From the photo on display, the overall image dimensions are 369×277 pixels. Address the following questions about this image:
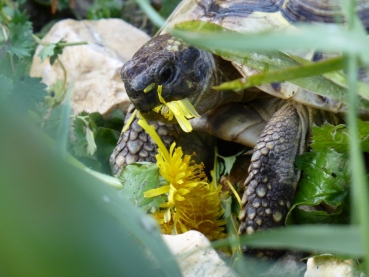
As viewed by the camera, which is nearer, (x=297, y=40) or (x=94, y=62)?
(x=297, y=40)

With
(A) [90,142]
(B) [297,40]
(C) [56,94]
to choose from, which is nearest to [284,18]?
(A) [90,142]

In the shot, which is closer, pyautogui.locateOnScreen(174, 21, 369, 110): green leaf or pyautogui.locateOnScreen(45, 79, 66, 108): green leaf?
pyautogui.locateOnScreen(174, 21, 369, 110): green leaf

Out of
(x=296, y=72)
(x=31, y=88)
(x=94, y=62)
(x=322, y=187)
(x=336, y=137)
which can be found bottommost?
(x=94, y=62)

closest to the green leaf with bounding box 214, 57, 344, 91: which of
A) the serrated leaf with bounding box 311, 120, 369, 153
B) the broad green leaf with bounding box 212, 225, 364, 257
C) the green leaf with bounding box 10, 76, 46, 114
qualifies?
the broad green leaf with bounding box 212, 225, 364, 257

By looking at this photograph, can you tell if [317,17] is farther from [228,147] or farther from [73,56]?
[73,56]

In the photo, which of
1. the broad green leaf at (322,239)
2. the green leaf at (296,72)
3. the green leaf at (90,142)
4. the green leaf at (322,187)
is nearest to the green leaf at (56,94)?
the green leaf at (90,142)

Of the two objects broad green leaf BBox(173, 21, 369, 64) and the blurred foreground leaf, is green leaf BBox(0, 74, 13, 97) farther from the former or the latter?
broad green leaf BBox(173, 21, 369, 64)

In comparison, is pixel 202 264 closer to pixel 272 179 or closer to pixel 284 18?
pixel 272 179

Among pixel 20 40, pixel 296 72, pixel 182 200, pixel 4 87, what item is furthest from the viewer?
pixel 20 40
